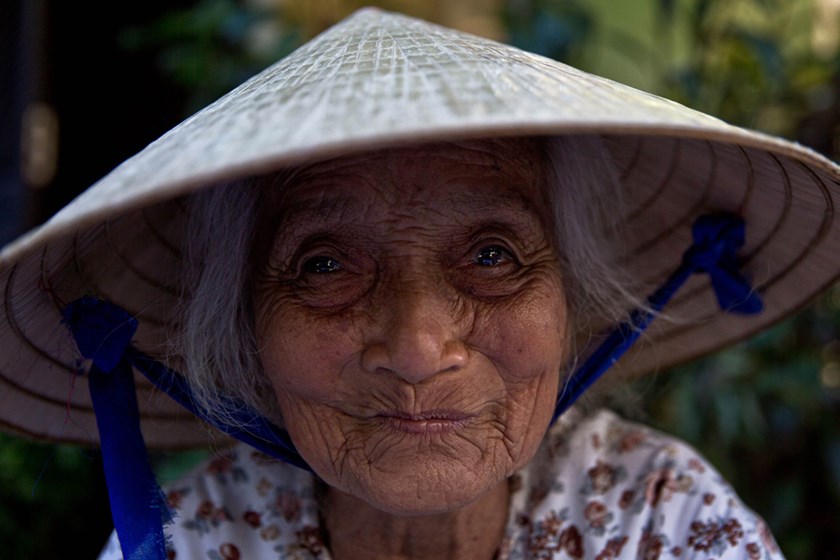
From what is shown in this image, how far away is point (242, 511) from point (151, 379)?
0.35m

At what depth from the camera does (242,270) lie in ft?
4.63

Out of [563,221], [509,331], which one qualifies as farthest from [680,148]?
[509,331]

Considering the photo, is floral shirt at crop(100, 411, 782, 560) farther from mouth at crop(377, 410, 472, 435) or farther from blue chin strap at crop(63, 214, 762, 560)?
mouth at crop(377, 410, 472, 435)

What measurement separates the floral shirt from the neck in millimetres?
33

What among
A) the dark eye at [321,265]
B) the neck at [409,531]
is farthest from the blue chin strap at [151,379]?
Answer: the dark eye at [321,265]

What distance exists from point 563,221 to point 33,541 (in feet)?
5.86

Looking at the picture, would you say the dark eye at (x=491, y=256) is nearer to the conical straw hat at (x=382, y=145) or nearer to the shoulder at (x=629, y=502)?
the conical straw hat at (x=382, y=145)

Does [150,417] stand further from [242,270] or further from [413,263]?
[413,263]

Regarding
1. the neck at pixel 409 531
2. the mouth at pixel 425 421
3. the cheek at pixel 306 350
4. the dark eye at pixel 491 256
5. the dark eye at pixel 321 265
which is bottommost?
the neck at pixel 409 531

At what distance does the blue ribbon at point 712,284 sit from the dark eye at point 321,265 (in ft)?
1.62

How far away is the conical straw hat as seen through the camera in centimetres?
90

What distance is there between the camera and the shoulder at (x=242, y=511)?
5.20 ft

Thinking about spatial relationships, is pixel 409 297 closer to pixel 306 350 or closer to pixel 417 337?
pixel 417 337

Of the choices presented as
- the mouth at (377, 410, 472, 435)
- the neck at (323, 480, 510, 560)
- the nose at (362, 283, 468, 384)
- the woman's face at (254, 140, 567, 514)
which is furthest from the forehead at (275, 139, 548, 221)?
the neck at (323, 480, 510, 560)
